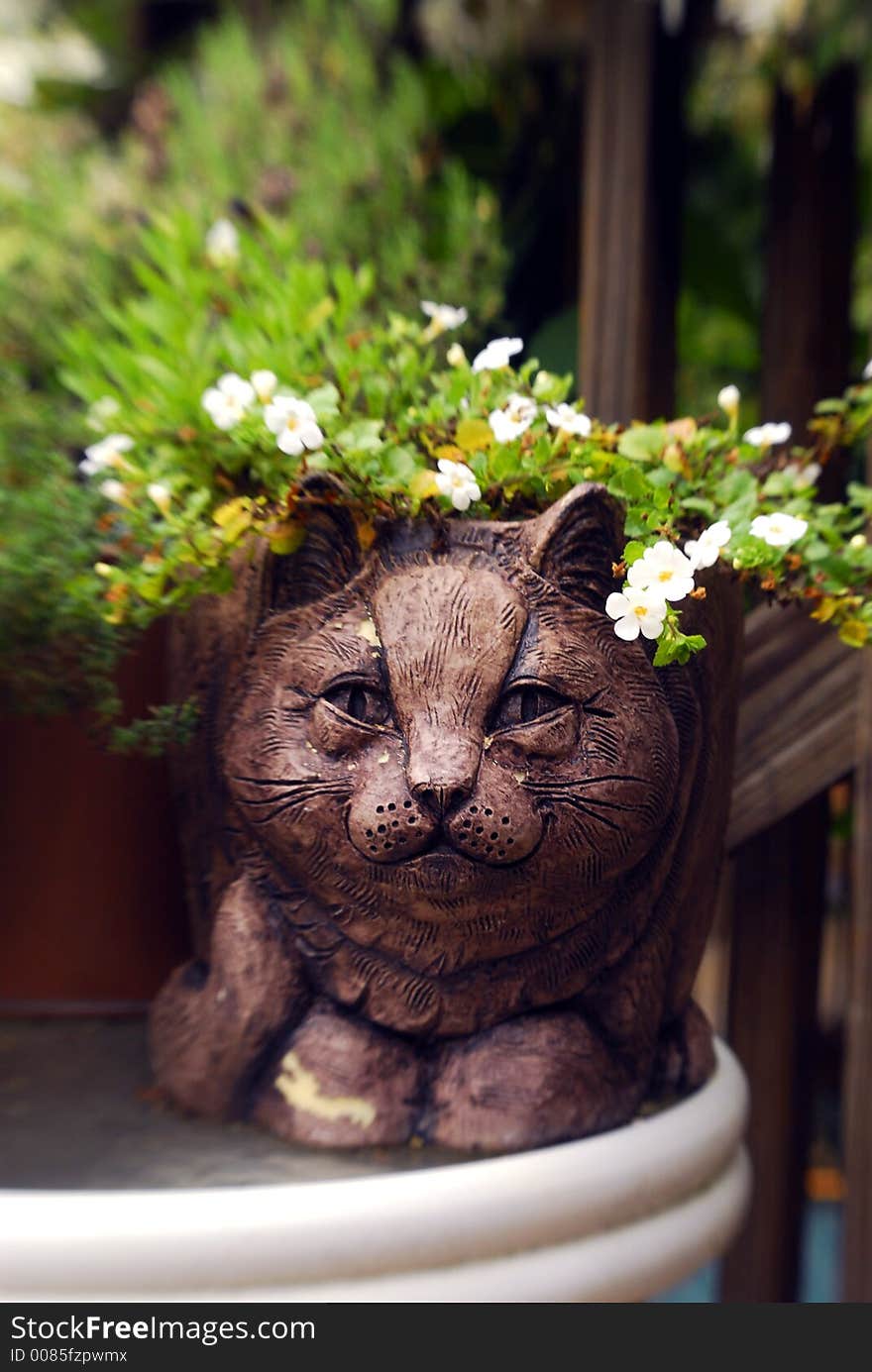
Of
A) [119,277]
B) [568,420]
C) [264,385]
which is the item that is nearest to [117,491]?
[264,385]

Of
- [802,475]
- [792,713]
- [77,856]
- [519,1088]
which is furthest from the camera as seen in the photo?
[792,713]

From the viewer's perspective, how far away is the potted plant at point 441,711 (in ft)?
2.79

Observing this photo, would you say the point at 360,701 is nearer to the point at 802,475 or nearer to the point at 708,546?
the point at 708,546

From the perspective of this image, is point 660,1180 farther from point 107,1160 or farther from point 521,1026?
point 107,1160

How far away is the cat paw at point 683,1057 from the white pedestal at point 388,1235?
82 mm

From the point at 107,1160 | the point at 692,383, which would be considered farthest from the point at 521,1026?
the point at 692,383

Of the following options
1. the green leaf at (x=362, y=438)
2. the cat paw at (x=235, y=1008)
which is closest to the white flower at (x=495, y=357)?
the green leaf at (x=362, y=438)

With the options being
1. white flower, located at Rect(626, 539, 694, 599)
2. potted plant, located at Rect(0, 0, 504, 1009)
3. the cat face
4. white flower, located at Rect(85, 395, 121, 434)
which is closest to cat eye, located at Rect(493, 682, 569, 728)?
the cat face

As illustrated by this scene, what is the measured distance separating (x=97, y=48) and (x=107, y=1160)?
1.78 m

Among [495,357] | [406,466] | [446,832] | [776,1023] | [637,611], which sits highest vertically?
[495,357]

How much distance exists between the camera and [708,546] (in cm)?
83

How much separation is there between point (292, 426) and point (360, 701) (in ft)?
0.67

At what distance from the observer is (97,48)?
197 cm

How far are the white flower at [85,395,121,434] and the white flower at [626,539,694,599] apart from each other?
0.48 m
